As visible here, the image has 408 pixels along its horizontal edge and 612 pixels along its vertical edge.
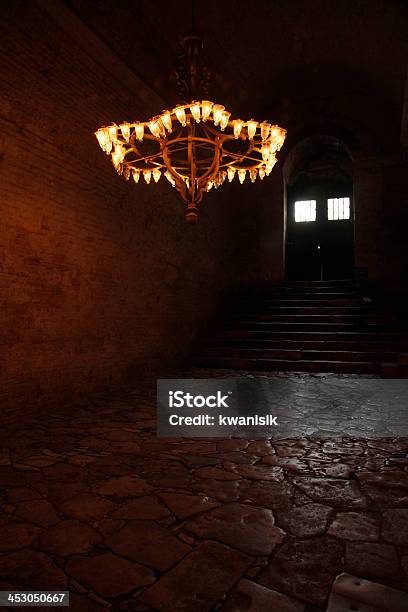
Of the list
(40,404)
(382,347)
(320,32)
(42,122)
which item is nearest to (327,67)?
(320,32)

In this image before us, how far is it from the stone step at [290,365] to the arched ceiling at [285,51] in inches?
245

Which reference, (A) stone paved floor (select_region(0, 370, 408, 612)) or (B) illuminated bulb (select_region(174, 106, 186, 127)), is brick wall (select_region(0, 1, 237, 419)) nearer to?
(A) stone paved floor (select_region(0, 370, 408, 612))

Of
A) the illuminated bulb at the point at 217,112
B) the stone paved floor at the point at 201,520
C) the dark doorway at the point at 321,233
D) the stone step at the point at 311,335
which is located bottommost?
the stone paved floor at the point at 201,520

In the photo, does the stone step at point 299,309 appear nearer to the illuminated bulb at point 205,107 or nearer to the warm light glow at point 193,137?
the warm light glow at point 193,137

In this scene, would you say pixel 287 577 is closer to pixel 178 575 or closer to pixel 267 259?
Result: pixel 178 575

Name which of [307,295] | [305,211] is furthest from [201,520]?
[305,211]

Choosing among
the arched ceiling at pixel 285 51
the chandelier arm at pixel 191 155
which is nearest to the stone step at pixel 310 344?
the chandelier arm at pixel 191 155

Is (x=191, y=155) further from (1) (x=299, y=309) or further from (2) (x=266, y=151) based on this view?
(1) (x=299, y=309)

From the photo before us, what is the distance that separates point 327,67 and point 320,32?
1.81 m

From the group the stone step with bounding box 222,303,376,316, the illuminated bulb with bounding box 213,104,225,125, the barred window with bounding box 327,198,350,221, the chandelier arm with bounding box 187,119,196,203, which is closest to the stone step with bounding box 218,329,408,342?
the stone step with bounding box 222,303,376,316

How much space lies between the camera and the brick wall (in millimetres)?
5430

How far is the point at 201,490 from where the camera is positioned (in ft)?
11.1

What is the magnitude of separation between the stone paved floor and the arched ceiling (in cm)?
678

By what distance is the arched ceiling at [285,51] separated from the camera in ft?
25.6
